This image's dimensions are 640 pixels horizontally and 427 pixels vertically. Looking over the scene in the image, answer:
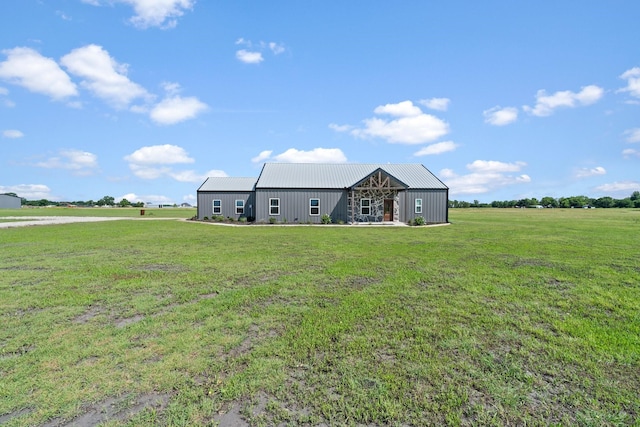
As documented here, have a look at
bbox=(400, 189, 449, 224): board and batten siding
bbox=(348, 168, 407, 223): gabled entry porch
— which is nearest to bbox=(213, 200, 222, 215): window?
bbox=(348, 168, 407, 223): gabled entry porch

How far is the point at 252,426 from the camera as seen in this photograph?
2.46 m

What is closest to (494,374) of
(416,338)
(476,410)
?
(476,410)

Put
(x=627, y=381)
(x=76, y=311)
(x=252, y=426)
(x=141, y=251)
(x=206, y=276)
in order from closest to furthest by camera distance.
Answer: (x=252, y=426)
(x=627, y=381)
(x=76, y=311)
(x=206, y=276)
(x=141, y=251)

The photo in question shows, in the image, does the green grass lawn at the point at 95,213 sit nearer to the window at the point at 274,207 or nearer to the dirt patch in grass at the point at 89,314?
the window at the point at 274,207

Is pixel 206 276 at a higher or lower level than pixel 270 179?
lower

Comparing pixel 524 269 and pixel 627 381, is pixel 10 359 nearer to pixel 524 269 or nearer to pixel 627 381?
pixel 627 381

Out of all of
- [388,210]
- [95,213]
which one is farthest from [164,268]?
[95,213]

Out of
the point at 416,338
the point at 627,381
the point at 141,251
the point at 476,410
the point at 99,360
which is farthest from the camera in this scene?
the point at 141,251

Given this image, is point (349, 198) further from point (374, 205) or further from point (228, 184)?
point (228, 184)

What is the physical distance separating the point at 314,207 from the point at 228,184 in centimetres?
1034

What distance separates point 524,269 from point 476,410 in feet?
21.6

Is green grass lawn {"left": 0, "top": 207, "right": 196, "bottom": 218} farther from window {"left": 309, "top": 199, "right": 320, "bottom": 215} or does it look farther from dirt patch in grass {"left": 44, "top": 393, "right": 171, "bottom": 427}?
dirt patch in grass {"left": 44, "top": 393, "right": 171, "bottom": 427}

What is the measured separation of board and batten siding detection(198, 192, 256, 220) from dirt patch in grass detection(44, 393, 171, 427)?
2724 centimetres

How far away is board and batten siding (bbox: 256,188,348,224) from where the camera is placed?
26.4m
